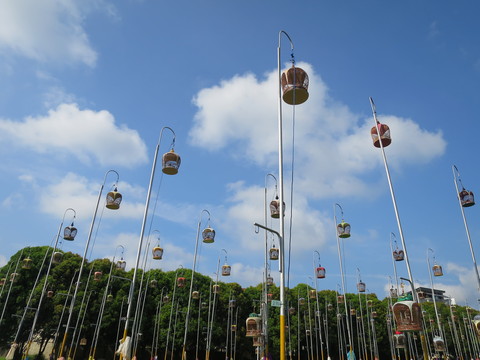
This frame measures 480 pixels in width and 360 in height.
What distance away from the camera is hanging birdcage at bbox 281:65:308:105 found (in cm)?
888

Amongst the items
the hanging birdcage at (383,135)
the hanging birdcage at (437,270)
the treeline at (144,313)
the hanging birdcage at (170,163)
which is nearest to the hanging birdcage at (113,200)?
the hanging birdcage at (170,163)

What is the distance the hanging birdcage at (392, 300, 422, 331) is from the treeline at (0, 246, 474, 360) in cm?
2183

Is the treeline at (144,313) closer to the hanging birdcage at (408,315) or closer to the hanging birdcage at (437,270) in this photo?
the hanging birdcage at (437,270)

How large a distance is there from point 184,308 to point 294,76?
3760cm

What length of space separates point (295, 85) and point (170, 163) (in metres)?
6.55

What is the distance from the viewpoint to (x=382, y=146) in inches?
513

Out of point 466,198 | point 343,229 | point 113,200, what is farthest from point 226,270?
point 466,198

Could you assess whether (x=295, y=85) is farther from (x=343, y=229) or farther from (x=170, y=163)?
(x=343, y=229)

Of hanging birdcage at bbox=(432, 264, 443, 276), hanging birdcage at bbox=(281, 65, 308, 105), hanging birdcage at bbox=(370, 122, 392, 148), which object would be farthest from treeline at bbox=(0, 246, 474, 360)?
hanging birdcage at bbox=(281, 65, 308, 105)

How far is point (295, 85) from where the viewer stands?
884 cm

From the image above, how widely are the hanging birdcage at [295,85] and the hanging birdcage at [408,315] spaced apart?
22.4 feet

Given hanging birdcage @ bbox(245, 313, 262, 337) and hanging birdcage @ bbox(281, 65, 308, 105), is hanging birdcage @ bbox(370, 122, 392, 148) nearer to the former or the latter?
hanging birdcage @ bbox(281, 65, 308, 105)

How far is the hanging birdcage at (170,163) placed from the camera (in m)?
13.4

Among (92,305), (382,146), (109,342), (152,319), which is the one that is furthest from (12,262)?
(382,146)
